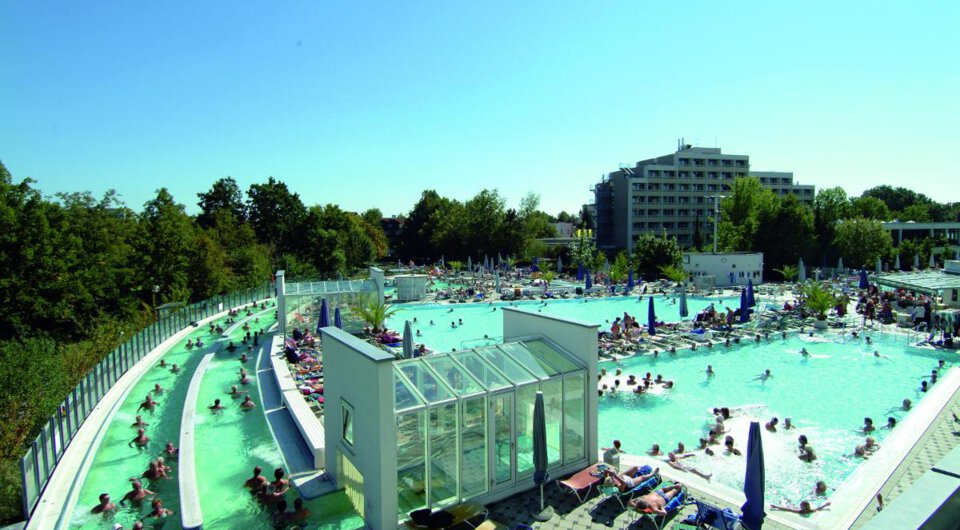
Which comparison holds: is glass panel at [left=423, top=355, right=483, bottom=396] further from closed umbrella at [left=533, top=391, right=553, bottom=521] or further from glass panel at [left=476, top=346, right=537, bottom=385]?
closed umbrella at [left=533, top=391, right=553, bottom=521]

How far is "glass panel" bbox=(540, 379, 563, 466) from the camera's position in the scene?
376 inches

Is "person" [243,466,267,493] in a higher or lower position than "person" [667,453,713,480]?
higher

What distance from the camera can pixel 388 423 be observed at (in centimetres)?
772

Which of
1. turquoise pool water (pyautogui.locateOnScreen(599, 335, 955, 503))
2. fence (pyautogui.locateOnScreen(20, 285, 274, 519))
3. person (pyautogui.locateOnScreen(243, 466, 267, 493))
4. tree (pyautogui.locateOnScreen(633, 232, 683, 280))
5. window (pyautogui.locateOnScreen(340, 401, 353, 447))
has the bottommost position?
turquoise pool water (pyautogui.locateOnScreen(599, 335, 955, 503))

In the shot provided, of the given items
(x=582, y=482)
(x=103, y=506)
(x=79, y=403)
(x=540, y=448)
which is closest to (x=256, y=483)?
(x=103, y=506)

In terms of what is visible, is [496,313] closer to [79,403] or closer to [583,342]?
[79,403]

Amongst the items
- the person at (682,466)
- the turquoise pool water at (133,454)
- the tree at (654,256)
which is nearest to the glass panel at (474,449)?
the person at (682,466)

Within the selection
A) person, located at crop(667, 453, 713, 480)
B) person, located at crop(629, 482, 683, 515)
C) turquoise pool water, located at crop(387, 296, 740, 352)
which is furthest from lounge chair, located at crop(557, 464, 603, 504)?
turquoise pool water, located at crop(387, 296, 740, 352)

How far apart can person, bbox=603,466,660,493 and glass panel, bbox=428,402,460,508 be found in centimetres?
260

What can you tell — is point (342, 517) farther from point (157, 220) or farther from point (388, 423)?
point (157, 220)

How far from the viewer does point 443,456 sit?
855cm

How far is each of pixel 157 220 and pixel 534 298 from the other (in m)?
26.5

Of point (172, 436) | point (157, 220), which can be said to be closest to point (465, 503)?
point (172, 436)

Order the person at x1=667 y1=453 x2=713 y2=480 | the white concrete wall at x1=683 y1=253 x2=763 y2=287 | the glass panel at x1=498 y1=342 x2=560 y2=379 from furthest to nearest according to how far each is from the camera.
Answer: the white concrete wall at x1=683 y1=253 x2=763 y2=287
the person at x1=667 y1=453 x2=713 y2=480
the glass panel at x1=498 y1=342 x2=560 y2=379
